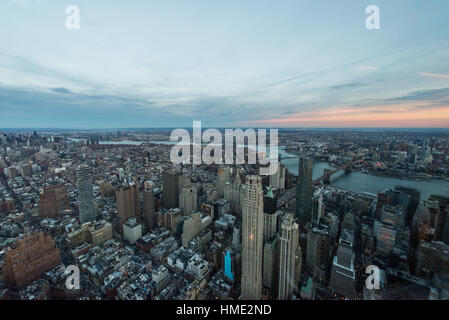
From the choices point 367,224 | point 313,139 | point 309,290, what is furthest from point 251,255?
point 313,139

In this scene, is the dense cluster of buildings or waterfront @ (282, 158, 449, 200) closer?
the dense cluster of buildings

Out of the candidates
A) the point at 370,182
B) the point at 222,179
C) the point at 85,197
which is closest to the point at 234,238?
the point at 222,179

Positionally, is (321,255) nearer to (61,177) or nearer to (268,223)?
(268,223)

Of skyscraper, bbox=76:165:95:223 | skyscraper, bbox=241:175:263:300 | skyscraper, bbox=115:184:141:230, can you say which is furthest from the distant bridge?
skyscraper, bbox=76:165:95:223

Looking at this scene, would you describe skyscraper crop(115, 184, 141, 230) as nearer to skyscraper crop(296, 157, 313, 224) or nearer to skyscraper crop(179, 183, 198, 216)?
skyscraper crop(179, 183, 198, 216)

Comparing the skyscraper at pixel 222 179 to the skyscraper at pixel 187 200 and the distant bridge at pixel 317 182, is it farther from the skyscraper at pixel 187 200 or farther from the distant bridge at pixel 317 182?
the distant bridge at pixel 317 182

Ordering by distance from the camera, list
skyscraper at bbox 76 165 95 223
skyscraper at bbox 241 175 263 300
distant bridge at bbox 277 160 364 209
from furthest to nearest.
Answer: distant bridge at bbox 277 160 364 209 < skyscraper at bbox 76 165 95 223 < skyscraper at bbox 241 175 263 300

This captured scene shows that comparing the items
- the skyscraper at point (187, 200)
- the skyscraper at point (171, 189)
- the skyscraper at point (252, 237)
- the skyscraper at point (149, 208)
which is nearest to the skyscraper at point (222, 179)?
the skyscraper at point (187, 200)
